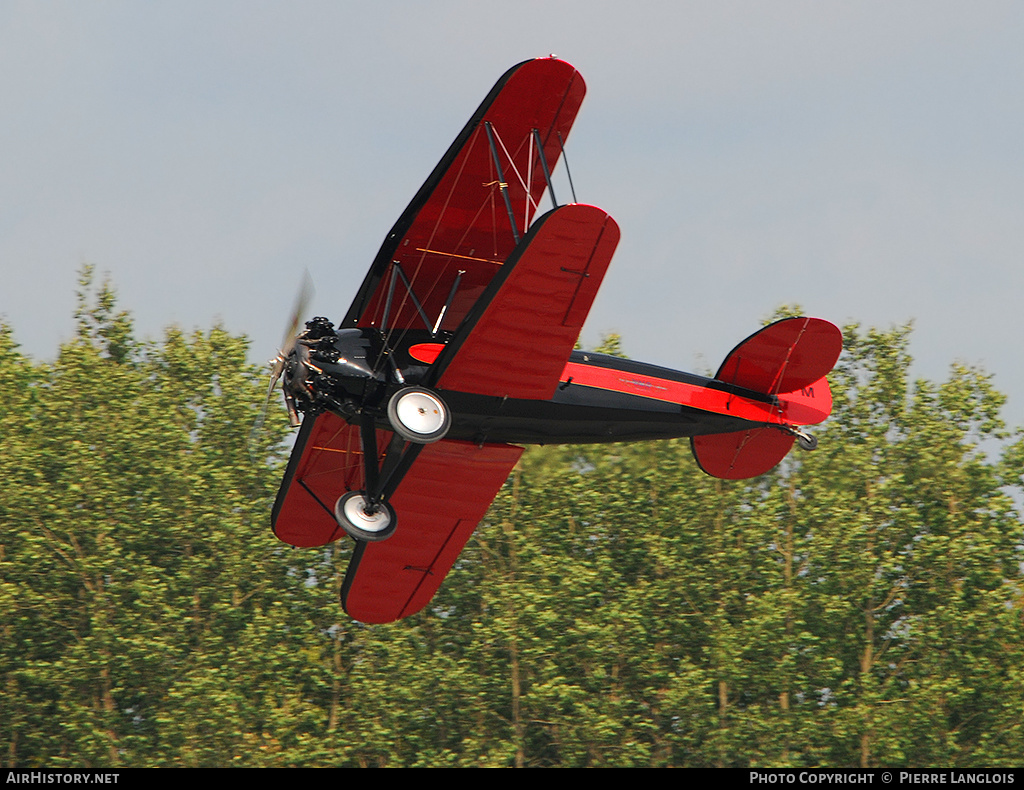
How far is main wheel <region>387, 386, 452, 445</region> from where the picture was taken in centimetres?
1365

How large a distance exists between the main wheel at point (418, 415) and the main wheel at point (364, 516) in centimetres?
128

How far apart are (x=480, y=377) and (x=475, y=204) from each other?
205 cm

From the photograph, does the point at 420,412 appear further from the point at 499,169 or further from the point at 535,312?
the point at 499,169

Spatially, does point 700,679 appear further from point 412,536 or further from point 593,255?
point 593,255

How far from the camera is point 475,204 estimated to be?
15.1m

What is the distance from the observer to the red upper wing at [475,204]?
46.9 feet

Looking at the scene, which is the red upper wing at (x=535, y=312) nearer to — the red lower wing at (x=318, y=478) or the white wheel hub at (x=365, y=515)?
the white wheel hub at (x=365, y=515)

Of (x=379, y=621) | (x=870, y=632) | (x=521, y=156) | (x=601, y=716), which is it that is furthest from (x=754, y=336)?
(x=870, y=632)

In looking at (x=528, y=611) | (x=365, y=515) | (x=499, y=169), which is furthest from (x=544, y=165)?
(x=528, y=611)

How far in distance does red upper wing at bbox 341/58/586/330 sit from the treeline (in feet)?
39.7

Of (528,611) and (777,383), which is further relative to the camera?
(528,611)

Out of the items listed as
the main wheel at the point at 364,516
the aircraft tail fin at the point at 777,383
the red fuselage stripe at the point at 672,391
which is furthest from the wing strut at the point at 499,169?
the aircraft tail fin at the point at 777,383

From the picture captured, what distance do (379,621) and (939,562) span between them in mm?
17410

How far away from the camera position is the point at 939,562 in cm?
3081
